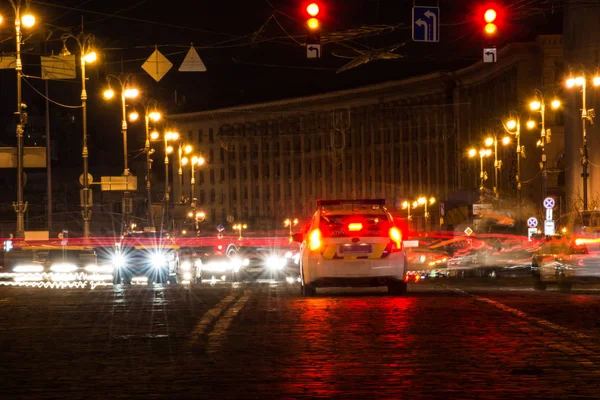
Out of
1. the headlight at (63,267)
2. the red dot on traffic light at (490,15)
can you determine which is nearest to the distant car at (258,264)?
the headlight at (63,267)

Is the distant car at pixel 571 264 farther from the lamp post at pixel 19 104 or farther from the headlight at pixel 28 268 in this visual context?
the headlight at pixel 28 268

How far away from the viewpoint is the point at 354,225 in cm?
2319

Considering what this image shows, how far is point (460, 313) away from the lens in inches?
708

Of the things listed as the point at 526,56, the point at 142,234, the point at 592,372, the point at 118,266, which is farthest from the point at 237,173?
the point at 592,372

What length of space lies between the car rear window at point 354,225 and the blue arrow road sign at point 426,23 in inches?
347

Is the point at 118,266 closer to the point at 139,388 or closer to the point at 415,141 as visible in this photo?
the point at 139,388

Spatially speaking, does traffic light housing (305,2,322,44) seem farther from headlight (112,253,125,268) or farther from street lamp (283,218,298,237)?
street lamp (283,218,298,237)

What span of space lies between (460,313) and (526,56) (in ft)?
274

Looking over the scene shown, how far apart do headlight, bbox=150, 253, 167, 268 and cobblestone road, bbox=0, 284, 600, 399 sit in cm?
1568

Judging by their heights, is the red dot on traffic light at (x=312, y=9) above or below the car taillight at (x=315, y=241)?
above

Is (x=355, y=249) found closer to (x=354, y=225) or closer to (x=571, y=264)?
(x=354, y=225)

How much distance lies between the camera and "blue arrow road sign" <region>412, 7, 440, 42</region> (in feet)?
103

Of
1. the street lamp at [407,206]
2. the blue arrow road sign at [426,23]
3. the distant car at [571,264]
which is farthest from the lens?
the street lamp at [407,206]

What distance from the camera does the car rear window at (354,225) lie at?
75.6ft
